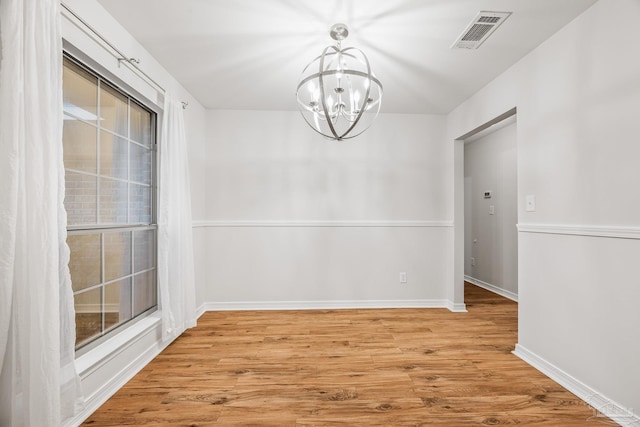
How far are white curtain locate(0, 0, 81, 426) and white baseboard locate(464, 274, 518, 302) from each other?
478 cm

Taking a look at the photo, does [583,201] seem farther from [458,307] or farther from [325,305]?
[325,305]

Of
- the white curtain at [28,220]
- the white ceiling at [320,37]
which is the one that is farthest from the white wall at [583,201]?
the white curtain at [28,220]

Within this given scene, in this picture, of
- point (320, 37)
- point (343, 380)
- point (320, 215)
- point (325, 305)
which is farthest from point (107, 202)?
point (325, 305)

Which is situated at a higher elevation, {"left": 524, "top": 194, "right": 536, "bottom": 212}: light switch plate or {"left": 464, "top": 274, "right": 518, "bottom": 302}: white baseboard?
{"left": 524, "top": 194, "right": 536, "bottom": 212}: light switch plate

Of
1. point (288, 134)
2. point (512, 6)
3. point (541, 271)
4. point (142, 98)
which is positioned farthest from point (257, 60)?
point (541, 271)

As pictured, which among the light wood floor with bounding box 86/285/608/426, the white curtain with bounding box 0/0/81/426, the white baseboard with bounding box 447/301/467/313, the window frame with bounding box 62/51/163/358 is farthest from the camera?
the white baseboard with bounding box 447/301/467/313

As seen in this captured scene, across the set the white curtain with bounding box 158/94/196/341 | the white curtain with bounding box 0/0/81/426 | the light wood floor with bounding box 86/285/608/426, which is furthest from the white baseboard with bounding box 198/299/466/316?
the white curtain with bounding box 0/0/81/426

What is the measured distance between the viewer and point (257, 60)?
8.46 feet

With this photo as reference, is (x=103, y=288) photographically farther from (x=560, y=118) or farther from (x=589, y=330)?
(x=560, y=118)

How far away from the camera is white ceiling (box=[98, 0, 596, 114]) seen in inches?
75.2

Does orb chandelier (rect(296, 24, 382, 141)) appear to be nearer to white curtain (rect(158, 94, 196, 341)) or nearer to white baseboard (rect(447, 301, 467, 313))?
white curtain (rect(158, 94, 196, 341))

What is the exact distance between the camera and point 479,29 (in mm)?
2123

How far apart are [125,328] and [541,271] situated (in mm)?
Answer: 3127

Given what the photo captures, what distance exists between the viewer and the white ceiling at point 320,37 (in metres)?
1.91
